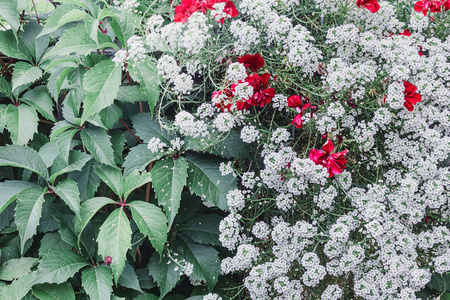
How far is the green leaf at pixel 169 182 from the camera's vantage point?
1.14 m

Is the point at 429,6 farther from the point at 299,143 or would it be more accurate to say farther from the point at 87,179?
the point at 87,179

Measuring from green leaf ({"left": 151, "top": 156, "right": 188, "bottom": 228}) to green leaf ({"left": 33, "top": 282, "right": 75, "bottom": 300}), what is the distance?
1.21 feet

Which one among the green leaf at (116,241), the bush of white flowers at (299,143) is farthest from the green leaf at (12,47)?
the green leaf at (116,241)

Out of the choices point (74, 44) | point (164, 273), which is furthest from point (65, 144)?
point (164, 273)

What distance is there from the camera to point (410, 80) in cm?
111

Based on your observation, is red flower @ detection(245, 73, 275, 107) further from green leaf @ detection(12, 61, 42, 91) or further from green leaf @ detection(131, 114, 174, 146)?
green leaf @ detection(12, 61, 42, 91)

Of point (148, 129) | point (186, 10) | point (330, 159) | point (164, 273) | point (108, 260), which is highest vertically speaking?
point (186, 10)

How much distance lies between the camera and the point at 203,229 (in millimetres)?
1301

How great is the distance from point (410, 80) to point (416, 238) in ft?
1.40

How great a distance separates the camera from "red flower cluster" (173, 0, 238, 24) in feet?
3.60

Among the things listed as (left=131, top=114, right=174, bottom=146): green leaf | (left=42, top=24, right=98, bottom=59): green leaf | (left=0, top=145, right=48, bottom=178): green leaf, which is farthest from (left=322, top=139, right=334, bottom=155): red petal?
(left=0, top=145, right=48, bottom=178): green leaf

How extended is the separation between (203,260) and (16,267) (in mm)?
565

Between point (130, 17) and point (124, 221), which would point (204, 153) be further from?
point (130, 17)

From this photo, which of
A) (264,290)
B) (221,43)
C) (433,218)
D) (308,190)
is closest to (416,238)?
(433,218)
